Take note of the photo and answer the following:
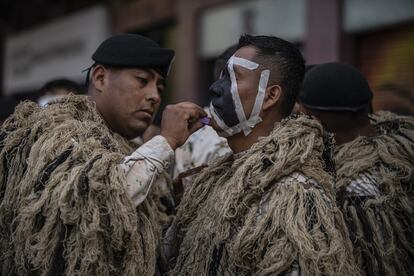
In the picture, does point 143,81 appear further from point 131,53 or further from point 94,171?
point 94,171

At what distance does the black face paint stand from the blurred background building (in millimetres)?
3280

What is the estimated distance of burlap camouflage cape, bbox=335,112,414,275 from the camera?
3.18 meters

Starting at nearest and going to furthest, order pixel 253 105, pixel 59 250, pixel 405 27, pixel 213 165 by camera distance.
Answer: pixel 59 250 → pixel 253 105 → pixel 213 165 → pixel 405 27

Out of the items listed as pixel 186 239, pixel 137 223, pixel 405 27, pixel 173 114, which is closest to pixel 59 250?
pixel 137 223

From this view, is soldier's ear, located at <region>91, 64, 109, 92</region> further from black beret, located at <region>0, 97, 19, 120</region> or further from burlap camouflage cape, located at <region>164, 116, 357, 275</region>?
black beret, located at <region>0, 97, 19, 120</region>

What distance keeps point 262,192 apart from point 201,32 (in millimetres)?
7270

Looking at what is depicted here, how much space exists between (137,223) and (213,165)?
0.54 m

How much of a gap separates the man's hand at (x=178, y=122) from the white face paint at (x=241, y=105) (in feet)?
0.37

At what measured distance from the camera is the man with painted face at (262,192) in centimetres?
256

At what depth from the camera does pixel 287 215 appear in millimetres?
2582

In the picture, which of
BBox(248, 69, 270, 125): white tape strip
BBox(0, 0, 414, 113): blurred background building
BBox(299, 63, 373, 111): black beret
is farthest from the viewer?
BBox(0, 0, 414, 113): blurred background building

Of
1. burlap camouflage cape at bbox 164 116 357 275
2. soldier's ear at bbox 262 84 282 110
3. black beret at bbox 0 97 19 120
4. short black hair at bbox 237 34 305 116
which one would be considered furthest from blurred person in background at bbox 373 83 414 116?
burlap camouflage cape at bbox 164 116 357 275

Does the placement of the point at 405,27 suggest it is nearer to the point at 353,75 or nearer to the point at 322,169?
the point at 353,75

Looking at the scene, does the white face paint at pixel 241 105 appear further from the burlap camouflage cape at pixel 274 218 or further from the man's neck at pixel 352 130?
the man's neck at pixel 352 130
